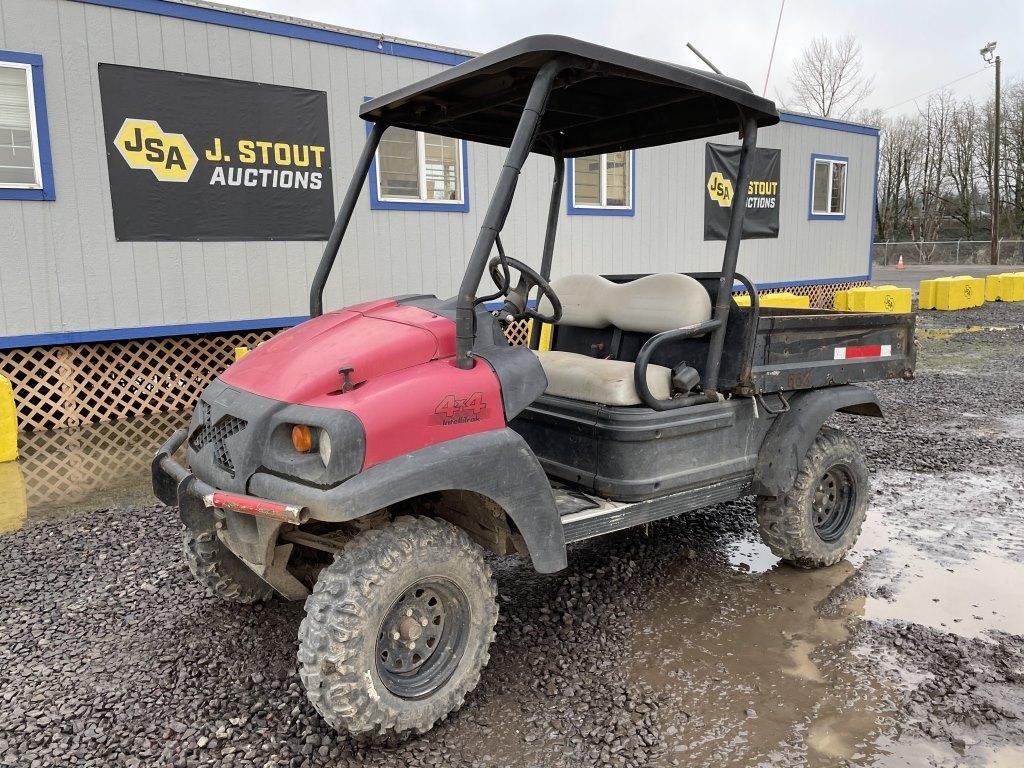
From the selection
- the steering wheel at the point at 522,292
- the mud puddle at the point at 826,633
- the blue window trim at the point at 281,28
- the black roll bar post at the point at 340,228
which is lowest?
the mud puddle at the point at 826,633

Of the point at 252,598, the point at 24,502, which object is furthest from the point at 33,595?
the point at 24,502

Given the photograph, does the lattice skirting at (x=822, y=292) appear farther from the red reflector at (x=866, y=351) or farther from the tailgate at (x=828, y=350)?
the red reflector at (x=866, y=351)

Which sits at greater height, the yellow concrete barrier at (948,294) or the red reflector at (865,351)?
the red reflector at (865,351)

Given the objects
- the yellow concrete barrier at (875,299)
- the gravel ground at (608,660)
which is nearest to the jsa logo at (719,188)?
the yellow concrete barrier at (875,299)

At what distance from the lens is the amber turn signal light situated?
8.31 feet

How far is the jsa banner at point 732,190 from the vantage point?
12469 mm

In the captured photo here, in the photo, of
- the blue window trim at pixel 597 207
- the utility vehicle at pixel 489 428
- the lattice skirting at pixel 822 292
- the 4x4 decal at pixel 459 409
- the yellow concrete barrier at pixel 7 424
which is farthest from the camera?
the lattice skirting at pixel 822 292

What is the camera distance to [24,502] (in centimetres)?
532

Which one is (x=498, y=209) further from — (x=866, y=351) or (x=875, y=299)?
(x=875, y=299)

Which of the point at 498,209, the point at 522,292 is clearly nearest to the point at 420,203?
the point at 522,292

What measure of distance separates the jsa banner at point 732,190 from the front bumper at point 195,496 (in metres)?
10.8

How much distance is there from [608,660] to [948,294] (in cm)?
1748

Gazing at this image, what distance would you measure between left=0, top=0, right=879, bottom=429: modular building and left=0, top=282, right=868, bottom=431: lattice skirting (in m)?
0.02

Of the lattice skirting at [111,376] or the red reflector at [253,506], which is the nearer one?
the red reflector at [253,506]
